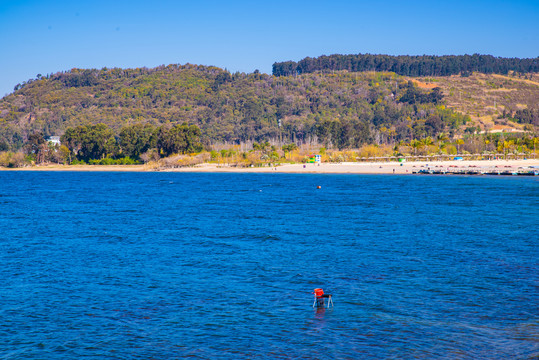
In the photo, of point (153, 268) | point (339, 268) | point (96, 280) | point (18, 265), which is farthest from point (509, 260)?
point (18, 265)

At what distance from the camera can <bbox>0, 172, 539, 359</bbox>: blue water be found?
64.4 feet

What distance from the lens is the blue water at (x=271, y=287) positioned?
19.6 m

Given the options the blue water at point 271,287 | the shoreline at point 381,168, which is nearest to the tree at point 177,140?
the shoreline at point 381,168

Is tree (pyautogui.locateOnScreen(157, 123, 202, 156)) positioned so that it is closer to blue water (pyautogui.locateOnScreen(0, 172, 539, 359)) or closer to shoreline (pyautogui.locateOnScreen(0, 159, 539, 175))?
shoreline (pyautogui.locateOnScreen(0, 159, 539, 175))

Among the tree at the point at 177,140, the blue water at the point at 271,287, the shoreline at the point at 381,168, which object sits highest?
the tree at the point at 177,140

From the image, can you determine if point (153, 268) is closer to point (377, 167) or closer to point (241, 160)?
point (377, 167)

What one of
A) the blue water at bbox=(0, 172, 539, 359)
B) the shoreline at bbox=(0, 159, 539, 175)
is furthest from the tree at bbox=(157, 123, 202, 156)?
the blue water at bbox=(0, 172, 539, 359)

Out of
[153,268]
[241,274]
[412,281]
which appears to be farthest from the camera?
[153,268]

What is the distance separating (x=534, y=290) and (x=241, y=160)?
513 ft

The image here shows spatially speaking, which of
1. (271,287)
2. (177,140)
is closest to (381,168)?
(177,140)

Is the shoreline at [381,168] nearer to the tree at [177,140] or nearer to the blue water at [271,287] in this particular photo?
the tree at [177,140]

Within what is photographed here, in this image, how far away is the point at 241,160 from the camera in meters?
180

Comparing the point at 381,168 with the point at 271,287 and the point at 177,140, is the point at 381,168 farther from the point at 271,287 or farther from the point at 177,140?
the point at 271,287

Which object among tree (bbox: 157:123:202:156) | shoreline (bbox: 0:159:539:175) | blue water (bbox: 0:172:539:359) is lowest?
blue water (bbox: 0:172:539:359)
